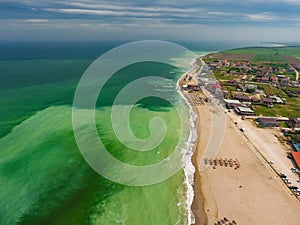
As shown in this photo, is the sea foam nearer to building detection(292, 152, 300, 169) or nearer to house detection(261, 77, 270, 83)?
building detection(292, 152, 300, 169)

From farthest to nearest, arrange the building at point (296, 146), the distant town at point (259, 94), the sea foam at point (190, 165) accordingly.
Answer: the distant town at point (259, 94) → the building at point (296, 146) → the sea foam at point (190, 165)

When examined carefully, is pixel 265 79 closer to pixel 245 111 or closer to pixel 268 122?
pixel 245 111

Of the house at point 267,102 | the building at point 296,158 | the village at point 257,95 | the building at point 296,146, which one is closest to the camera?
the building at point 296,158

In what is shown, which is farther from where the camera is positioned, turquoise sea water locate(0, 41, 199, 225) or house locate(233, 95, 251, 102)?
house locate(233, 95, 251, 102)

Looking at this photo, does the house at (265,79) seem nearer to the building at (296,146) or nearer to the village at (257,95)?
the village at (257,95)

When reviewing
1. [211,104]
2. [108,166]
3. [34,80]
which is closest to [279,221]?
[108,166]

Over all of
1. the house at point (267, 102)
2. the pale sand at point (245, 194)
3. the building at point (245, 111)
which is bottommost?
the house at point (267, 102)

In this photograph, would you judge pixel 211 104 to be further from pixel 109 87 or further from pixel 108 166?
pixel 108 166

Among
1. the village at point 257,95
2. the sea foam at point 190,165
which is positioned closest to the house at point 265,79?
the village at point 257,95

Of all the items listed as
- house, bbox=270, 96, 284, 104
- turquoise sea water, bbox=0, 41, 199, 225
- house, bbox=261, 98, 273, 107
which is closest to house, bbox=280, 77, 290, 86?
house, bbox=270, 96, 284, 104
